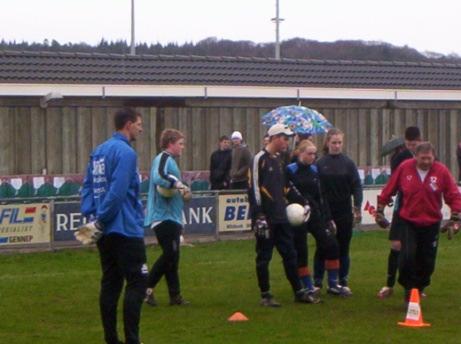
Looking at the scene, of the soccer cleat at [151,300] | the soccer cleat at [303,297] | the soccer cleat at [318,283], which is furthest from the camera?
the soccer cleat at [318,283]

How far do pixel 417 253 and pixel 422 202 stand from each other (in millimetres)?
578

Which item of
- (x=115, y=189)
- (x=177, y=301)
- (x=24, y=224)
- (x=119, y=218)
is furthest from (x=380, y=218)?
(x=24, y=224)

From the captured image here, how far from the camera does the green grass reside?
37.8ft

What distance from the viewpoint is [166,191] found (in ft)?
42.9

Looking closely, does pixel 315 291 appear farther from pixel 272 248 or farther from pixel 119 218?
pixel 119 218

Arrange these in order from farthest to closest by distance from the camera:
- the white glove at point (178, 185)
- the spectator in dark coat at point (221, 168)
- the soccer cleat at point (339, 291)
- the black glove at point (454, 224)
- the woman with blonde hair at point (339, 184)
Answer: the spectator in dark coat at point (221, 168)
the soccer cleat at point (339, 291)
the woman with blonde hair at point (339, 184)
the black glove at point (454, 224)
the white glove at point (178, 185)

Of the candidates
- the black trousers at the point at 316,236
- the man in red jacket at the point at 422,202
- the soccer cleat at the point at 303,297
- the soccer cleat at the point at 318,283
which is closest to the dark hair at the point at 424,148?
the man in red jacket at the point at 422,202

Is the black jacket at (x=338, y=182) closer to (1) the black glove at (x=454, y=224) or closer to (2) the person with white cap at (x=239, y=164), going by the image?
(1) the black glove at (x=454, y=224)

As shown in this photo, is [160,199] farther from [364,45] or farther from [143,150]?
[364,45]

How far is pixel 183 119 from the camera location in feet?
95.7

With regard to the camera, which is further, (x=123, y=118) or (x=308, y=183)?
(x=308, y=183)

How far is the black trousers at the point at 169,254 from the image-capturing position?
13203 mm

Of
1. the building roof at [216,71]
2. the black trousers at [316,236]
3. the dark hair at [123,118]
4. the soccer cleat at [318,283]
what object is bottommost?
the soccer cleat at [318,283]

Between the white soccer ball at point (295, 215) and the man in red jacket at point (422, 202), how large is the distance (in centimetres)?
96
